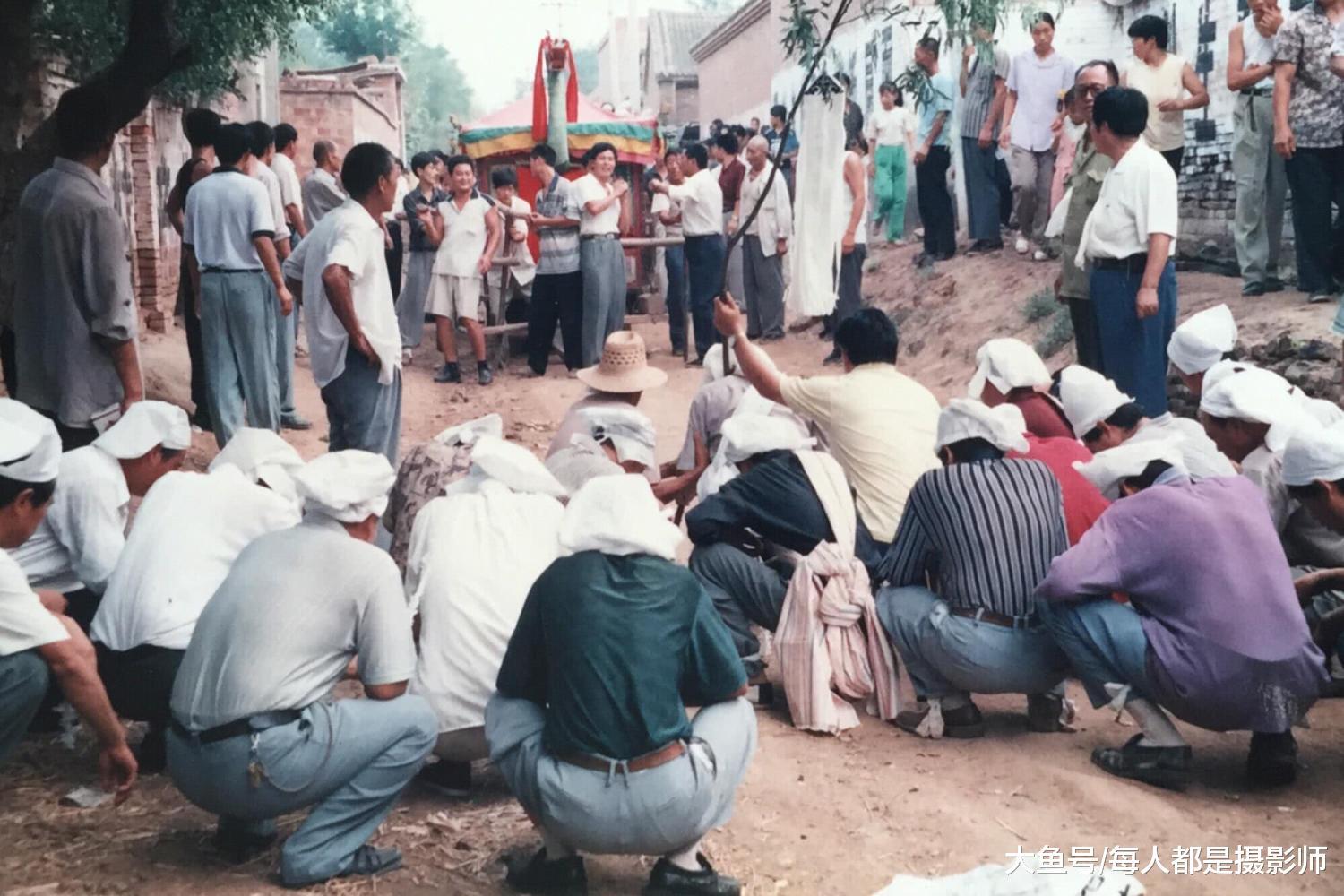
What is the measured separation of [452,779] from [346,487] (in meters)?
1.22

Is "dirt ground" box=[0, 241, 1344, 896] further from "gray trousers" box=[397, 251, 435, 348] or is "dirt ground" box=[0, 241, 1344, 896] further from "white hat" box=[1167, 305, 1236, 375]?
"gray trousers" box=[397, 251, 435, 348]

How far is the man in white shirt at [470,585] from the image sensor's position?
4.26 m

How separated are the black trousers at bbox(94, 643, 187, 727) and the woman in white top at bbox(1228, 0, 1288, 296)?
7.19 m

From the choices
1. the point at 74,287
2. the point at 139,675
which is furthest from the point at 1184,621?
the point at 74,287

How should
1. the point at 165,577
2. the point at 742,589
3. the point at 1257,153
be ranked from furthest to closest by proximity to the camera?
the point at 1257,153, the point at 742,589, the point at 165,577

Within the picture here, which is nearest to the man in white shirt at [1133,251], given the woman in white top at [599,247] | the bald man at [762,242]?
the woman in white top at [599,247]

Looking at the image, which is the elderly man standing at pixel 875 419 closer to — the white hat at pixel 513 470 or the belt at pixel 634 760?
the white hat at pixel 513 470

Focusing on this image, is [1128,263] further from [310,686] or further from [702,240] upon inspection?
[702,240]

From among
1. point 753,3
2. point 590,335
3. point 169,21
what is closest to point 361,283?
point 169,21

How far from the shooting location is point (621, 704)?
11.6ft

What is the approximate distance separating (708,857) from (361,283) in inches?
126

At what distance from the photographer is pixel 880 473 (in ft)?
18.3

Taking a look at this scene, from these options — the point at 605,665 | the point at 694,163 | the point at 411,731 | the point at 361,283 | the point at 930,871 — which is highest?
the point at 694,163

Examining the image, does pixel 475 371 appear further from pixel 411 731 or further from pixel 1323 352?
pixel 411 731
